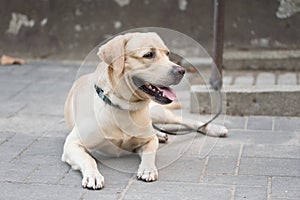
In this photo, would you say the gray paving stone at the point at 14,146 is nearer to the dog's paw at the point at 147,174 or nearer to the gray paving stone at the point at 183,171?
the dog's paw at the point at 147,174

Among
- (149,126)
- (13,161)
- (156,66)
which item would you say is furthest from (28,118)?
(156,66)

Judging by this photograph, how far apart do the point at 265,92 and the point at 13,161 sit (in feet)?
6.99

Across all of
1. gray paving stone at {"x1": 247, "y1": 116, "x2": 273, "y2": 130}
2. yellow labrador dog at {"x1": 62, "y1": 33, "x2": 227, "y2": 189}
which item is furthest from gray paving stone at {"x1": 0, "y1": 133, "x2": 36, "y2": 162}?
gray paving stone at {"x1": 247, "y1": 116, "x2": 273, "y2": 130}

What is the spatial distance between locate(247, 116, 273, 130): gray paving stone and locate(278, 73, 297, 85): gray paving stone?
0.83 meters

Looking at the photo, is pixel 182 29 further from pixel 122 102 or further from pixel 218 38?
pixel 122 102

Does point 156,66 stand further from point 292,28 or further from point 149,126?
point 292,28

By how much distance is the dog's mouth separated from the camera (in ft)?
12.8

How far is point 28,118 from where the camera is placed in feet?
17.1

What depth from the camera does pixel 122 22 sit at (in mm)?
6805

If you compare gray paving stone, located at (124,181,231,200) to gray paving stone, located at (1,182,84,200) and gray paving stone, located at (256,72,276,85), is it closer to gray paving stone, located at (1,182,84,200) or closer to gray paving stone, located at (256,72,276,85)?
Answer: gray paving stone, located at (1,182,84,200)

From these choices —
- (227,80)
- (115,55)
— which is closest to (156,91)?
(115,55)

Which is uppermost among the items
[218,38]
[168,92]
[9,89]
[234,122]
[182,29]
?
[168,92]

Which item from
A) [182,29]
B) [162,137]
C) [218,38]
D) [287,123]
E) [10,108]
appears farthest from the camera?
[182,29]

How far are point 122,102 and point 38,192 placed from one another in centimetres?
77
